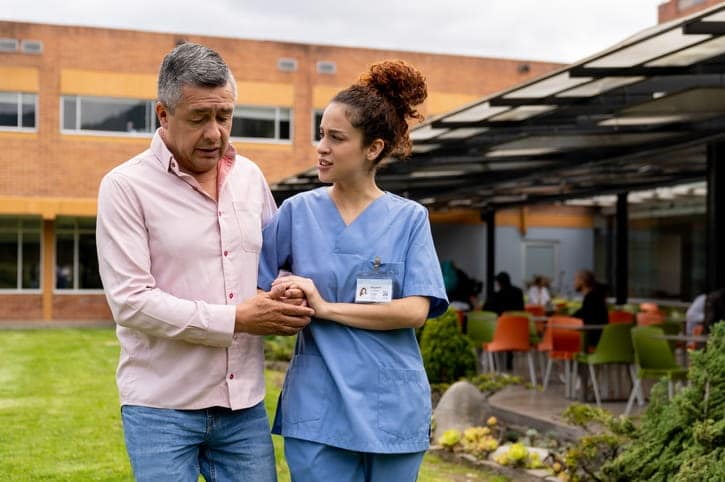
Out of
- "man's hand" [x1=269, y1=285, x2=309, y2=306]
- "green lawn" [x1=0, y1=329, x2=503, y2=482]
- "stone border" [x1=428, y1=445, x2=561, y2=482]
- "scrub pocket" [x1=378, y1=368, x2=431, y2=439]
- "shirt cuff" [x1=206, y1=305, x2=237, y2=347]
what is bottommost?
"green lawn" [x1=0, y1=329, x2=503, y2=482]

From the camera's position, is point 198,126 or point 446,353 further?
point 446,353

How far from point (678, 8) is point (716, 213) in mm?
22388

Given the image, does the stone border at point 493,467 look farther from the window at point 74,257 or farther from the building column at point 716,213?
the window at point 74,257

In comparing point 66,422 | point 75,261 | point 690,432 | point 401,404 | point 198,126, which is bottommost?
point 66,422

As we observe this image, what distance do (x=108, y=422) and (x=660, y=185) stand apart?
12.4 meters

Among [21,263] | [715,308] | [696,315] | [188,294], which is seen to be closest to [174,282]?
[188,294]

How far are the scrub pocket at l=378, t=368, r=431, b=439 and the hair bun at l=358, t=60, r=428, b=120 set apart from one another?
715mm

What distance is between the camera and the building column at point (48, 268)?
1117 inches

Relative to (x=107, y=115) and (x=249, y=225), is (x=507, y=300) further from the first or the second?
(x=107, y=115)

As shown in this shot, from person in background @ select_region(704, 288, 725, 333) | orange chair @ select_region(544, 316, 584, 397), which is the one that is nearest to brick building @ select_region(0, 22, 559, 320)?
orange chair @ select_region(544, 316, 584, 397)

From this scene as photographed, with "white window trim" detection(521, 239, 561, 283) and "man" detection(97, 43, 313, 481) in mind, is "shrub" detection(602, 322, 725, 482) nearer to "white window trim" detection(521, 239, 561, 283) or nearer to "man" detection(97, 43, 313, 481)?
"man" detection(97, 43, 313, 481)

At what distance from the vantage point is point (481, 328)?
44.8 ft

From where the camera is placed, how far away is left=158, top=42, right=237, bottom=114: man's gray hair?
262 centimetres

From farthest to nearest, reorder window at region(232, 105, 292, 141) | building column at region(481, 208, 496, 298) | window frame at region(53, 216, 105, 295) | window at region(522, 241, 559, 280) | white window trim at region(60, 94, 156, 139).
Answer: window at region(522, 241, 559, 280) < window at region(232, 105, 292, 141) < window frame at region(53, 216, 105, 295) < white window trim at region(60, 94, 156, 139) < building column at region(481, 208, 496, 298)
